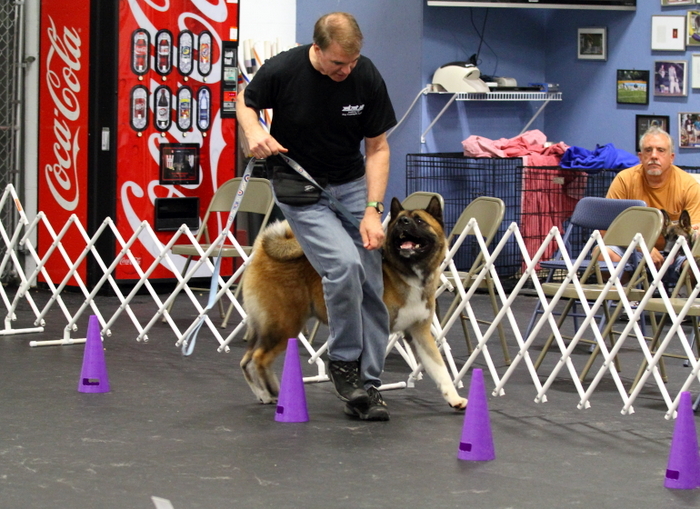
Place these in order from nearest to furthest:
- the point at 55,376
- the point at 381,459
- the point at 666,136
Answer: the point at 381,459
the point at 55,376
the point at 666,136

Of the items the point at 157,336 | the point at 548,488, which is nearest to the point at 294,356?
the point at 548,488

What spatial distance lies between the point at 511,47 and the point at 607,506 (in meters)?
7.24

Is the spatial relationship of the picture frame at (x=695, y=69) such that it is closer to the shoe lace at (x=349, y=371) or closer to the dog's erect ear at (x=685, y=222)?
the dog's erect ear at (x=685, y=222)

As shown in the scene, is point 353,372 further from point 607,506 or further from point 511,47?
point 511,47

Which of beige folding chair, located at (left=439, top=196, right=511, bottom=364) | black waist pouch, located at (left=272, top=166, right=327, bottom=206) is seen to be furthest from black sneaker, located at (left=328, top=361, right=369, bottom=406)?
beige folding chair, located at (left=439, top=196, right=511, bottom=364)

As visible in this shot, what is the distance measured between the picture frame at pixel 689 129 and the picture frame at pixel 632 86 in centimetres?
37

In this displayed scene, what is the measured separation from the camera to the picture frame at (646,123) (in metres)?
9.52

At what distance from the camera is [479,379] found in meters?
3.97

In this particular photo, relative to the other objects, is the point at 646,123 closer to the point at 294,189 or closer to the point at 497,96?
the point at 497,96

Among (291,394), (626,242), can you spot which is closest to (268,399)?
(291,394)

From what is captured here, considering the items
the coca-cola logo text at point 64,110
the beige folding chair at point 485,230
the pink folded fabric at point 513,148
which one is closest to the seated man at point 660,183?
the beige folding chair at point 485,230

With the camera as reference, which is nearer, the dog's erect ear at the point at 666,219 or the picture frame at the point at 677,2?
the dog's erect ear at the point at 666,219

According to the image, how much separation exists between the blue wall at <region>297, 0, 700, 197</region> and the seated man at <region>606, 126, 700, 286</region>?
279cm

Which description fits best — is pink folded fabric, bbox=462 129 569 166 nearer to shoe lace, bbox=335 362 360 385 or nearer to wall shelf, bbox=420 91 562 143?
wall shelf, bbox=420 91 562 143
